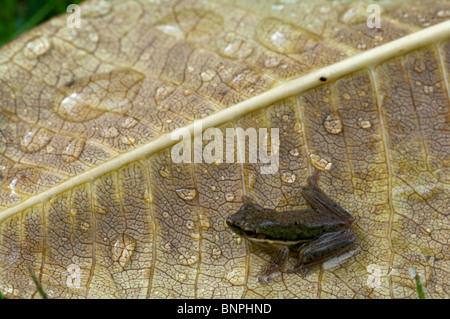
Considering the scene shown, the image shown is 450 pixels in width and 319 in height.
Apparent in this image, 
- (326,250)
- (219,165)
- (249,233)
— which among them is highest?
(219,165)

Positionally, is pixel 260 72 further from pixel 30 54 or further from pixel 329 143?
pixel 30 54

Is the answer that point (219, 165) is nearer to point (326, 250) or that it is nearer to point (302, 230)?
point (302, 230)

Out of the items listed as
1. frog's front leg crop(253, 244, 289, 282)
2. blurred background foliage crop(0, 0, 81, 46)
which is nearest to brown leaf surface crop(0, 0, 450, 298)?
frog's front leg crop(253, 244, 289, 282)

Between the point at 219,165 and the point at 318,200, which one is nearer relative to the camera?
the point at 318,200

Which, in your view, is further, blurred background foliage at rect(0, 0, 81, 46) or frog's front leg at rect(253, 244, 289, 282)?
blurred background foliage at rect(0, 0, 81, 46)

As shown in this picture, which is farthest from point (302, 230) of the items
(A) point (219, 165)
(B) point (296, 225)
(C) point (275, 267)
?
(A) point (219, 165)

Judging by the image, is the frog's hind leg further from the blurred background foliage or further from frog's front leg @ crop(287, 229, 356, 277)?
the blurred background foliage
